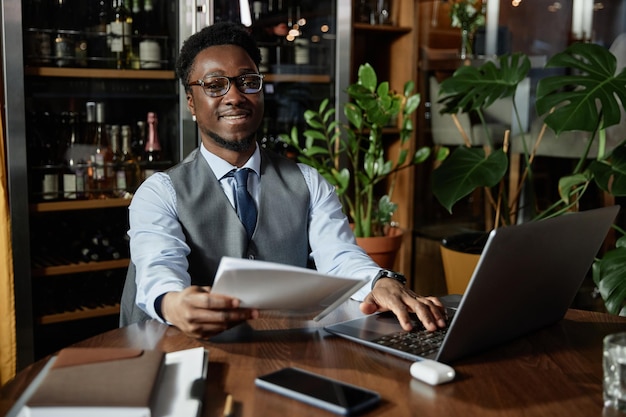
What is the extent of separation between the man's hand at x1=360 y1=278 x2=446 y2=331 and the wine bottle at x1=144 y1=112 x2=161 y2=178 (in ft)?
6.56

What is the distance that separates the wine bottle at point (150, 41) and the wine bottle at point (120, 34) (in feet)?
0.20

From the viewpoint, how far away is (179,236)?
170 cm

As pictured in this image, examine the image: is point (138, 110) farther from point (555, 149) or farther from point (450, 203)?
point (555, 149)

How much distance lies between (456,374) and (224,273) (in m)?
0.40

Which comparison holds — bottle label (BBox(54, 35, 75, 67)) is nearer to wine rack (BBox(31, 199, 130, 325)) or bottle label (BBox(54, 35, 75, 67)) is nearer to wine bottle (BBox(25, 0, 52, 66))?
wine bottle (BBox(25, 0, 52, 66))

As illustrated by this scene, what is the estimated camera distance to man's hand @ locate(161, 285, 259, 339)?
46.4 inches

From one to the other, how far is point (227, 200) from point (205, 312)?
615 millimetres

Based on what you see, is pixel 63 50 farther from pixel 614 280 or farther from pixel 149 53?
pixel 614 280

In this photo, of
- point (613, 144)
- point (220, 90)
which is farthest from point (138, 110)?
point (613, 144)

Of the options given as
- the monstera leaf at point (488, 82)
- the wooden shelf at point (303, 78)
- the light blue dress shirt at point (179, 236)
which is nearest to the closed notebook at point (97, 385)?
the light blue dress shirt at point (179, 236)

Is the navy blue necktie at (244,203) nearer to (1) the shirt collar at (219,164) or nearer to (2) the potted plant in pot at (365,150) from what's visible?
(1) the shirt collar at (219,164)

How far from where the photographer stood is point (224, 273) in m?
1.06

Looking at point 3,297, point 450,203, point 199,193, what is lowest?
point 3,297

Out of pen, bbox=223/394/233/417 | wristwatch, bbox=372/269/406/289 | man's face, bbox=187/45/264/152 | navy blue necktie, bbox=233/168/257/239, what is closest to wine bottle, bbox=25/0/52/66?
man's face, bbox=187/45/264/152
